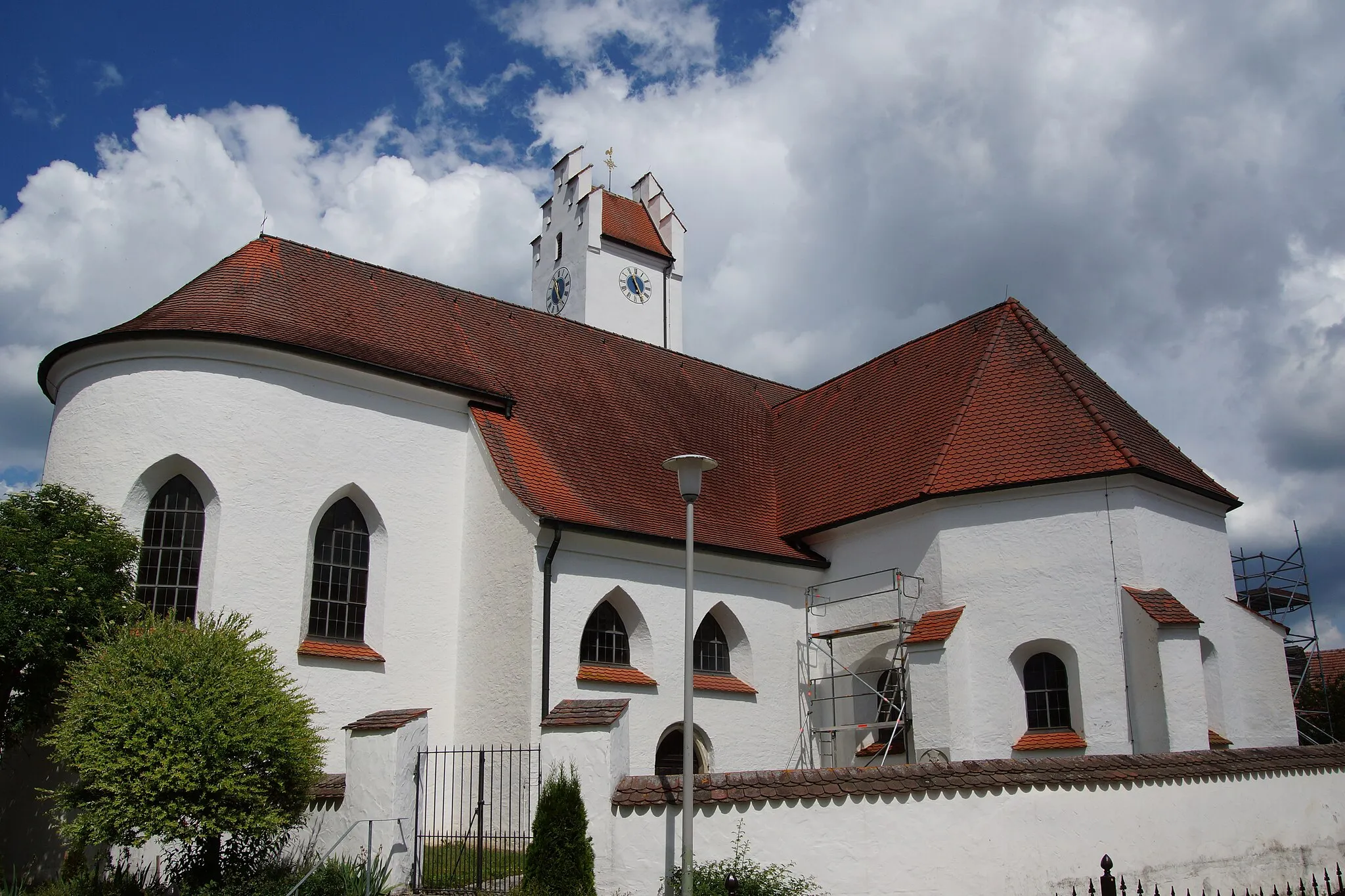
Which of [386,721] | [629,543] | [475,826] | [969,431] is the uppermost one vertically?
[969,431]

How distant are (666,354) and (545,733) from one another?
14.6 m

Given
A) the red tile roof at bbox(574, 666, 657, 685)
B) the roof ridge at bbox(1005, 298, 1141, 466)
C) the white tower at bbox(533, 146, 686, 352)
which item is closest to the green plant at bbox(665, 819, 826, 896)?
the red tile roof at bbox(574, 666, 657, 685)

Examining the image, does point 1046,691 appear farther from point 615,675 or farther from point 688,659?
point 688,659

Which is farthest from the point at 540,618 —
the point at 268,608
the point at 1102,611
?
the point at 1102,611

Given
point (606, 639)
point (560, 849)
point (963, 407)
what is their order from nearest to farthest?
1. point (560, 849)
2. point (606, 639)
3. point (963, 407)

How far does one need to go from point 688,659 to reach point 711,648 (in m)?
8.48

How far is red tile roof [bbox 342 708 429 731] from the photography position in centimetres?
1305

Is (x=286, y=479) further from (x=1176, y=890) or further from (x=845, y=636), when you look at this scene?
(x=1176, y=890)

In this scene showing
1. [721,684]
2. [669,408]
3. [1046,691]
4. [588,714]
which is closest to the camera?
[588,714]

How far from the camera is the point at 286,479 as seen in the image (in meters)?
16.4

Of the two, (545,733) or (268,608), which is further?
(268,608)

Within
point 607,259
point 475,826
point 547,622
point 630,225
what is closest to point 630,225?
point 630,225

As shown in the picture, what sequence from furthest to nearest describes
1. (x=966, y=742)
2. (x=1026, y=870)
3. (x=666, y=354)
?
(x=666, y=354) < (x=966, y=742) < (x=1026, y=870)

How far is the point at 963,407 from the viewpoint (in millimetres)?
19641
